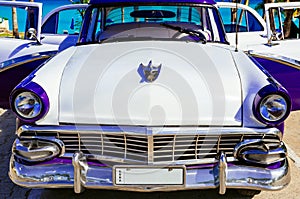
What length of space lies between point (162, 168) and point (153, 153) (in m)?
0.12

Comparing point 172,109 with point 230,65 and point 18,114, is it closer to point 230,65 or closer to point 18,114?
point 230,65

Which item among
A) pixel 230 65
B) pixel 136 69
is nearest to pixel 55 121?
pixel 136 69

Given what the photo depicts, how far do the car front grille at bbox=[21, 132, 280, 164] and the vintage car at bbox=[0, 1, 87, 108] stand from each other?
116cm

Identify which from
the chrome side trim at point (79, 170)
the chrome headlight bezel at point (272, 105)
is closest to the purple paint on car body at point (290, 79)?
the chrome headlight bezel at point (272, 105)

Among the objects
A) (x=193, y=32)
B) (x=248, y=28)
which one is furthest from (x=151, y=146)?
(x=248, y=28)

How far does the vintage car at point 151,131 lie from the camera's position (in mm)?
2604

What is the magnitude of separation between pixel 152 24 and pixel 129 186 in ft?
6.33

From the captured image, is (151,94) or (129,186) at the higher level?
(151,94)

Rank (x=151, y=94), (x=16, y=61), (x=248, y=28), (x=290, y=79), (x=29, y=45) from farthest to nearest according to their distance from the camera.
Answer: (x=248, y=28), (x=29, y=45), (x=16, y=61), (x=290, y=79), (x=151, y=94)

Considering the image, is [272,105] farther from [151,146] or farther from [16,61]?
[16,61]

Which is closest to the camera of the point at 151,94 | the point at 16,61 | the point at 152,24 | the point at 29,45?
the point at 151,94

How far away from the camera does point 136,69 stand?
2.88 metres

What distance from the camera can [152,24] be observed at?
400cm

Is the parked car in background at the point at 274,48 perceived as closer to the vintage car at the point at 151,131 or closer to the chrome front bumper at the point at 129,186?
→ the vintage car at the point at 151,131
